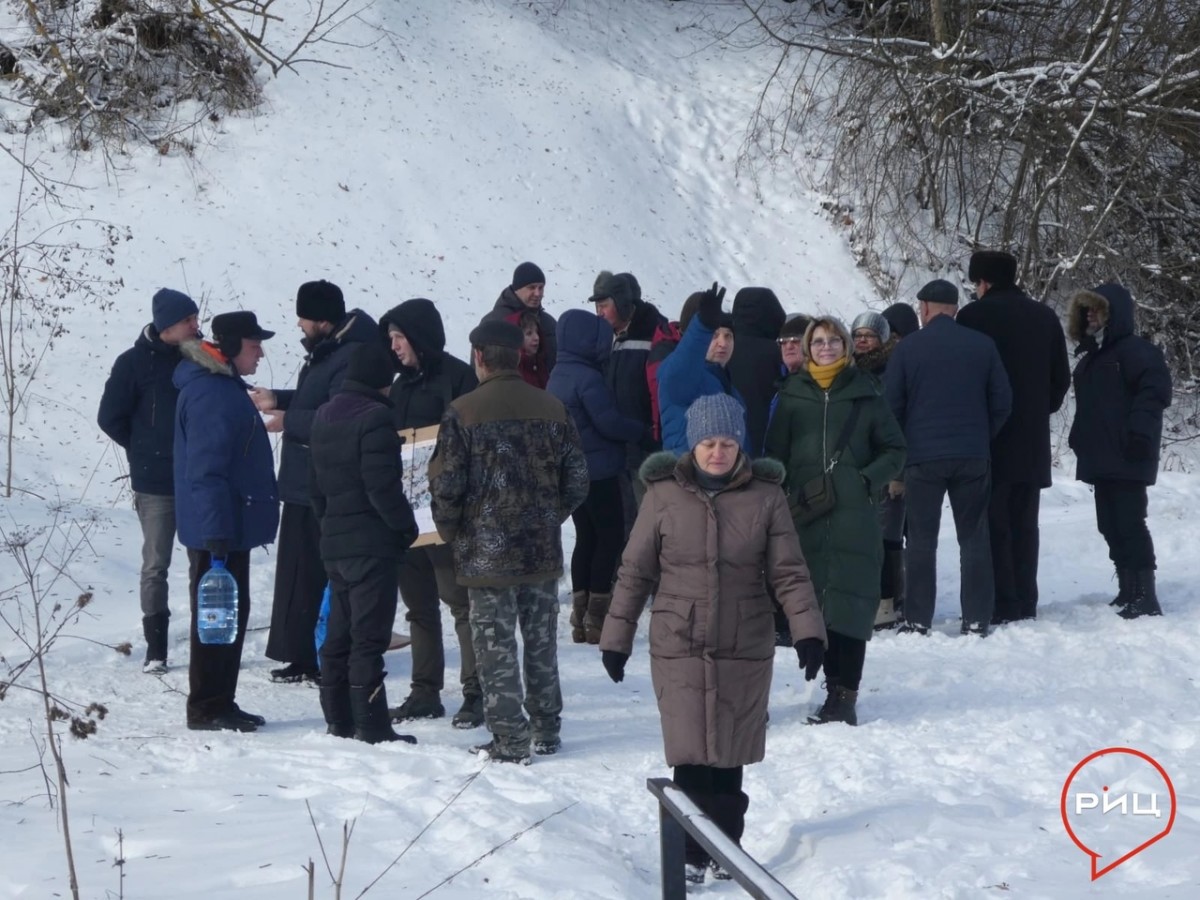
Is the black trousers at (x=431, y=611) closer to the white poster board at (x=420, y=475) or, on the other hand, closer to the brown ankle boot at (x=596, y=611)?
the white poster board at (x=420, y=475)

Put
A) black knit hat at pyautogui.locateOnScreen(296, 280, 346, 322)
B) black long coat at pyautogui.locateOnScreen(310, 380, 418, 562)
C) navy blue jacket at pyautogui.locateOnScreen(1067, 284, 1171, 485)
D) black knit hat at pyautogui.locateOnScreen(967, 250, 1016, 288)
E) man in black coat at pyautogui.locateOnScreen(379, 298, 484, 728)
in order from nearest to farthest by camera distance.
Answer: black long coat at pyautogui.locateOnScreen(310, 380, 418, 562)
man in black coat at pyautogui.locateOnScreen(379, 298, 484, 728)
black knit hat at pyautogui.locateOnScreen(296, 280, 346, 322)
navy blue jacket at pyautogui.locateOnScreen(1067, 284, 1171, 485)
black knit hat at pyautogui.locateOnScreen(967, 250, 1016, 288)

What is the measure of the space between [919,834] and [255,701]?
3.60 meters

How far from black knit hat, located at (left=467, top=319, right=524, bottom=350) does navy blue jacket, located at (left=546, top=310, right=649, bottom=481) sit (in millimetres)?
1733

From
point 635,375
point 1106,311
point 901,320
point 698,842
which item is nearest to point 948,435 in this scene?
point 1106,311

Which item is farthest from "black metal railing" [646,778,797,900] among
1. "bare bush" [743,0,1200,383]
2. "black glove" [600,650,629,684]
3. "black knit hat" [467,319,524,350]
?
"bare bush" [743,0,1200,383]

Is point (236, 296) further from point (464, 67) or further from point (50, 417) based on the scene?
point (464, 67)

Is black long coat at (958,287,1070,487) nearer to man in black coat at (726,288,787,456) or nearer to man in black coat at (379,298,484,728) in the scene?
man in black coat at (726,288,787,456)

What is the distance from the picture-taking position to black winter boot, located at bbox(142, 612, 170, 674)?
25.2ft

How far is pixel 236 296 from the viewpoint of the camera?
46.7 feet

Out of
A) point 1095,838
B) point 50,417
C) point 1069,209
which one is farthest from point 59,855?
point 1069,209

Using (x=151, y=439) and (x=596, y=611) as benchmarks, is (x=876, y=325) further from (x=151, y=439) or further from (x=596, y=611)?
(x=151, y=439)

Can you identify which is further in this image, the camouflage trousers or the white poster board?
the white poster board

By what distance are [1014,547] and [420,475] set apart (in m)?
3.85

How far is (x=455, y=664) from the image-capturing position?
811 cm
